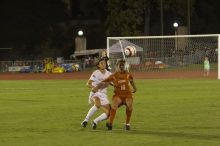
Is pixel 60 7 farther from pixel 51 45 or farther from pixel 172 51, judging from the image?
pixel 172 51

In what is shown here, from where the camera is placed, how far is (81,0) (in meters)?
79.2

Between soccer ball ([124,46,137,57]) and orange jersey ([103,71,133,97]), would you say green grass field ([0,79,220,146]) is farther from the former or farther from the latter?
soccer ball ([124,46,137,57])

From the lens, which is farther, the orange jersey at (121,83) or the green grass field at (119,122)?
the orange jersey at (121,83)

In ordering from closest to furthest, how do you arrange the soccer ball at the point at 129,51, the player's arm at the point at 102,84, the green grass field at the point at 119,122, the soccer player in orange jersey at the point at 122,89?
the green grass field at the point at 119,122 < the soccer player in orange jersey at the point at 122,89 < the player's arm at the point at 102,84 < the soccer ball at the point at 129,51

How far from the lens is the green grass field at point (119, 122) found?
14.6 metres

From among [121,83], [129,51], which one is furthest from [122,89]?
[129,51]

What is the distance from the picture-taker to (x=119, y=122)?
18578 mm

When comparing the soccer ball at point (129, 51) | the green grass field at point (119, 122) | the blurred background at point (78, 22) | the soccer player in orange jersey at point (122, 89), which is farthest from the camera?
the blurred background at point (78, 22)

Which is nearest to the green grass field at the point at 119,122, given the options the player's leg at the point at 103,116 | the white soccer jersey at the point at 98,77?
the player's leg at the point at 103,116

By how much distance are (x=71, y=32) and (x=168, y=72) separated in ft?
89.3

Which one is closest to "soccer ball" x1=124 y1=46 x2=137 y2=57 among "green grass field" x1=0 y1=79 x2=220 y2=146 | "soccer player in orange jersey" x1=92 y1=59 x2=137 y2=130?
"green grass field" x1=0 y1=79 x2=220 y2=146

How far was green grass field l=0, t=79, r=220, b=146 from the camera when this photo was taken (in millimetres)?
14625

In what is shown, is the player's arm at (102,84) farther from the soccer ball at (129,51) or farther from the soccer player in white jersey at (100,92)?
the soccer ball at (129,51)

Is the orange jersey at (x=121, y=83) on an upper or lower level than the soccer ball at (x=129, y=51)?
lower
